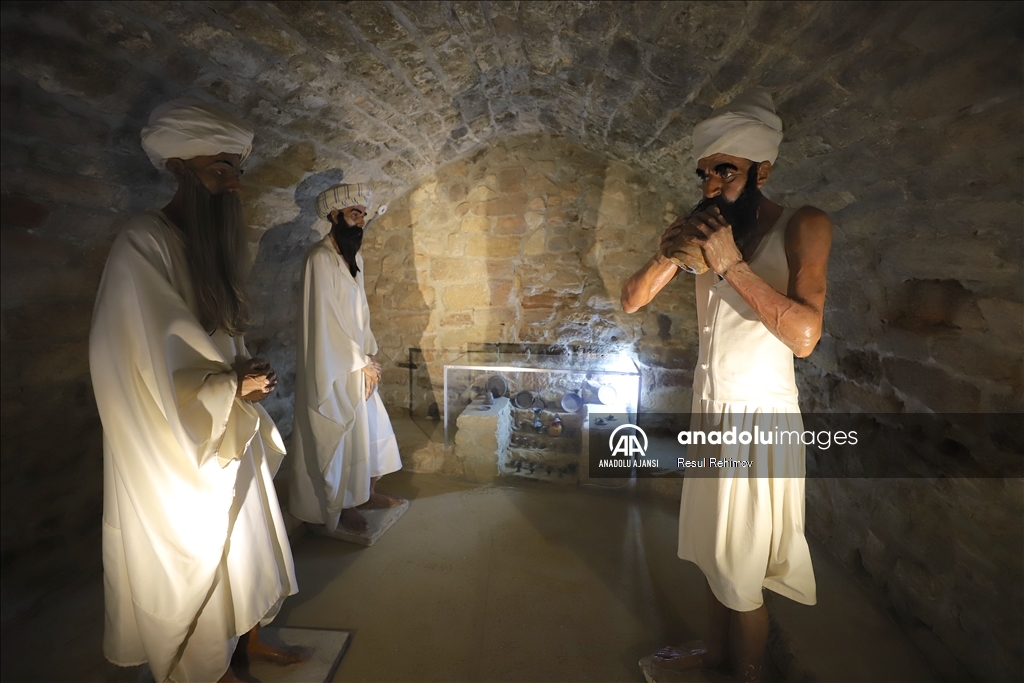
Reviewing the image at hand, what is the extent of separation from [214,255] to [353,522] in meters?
1.93

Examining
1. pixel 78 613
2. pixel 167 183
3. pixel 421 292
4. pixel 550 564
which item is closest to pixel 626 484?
pixel 550 564

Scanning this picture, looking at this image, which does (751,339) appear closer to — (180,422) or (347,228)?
(180,422)

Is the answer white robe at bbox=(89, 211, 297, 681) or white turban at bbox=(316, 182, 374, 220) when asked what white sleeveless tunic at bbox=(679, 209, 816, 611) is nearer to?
white robe at bbox=(89, 211, 297, 681)

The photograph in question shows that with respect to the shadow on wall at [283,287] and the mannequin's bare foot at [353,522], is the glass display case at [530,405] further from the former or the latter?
the shadow on wall at [283,287]

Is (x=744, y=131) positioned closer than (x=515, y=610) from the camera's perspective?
Yes

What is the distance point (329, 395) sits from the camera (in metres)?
2.48

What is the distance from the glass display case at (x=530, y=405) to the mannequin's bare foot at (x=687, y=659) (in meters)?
1.61

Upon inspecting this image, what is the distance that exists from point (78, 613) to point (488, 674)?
6.15 ft

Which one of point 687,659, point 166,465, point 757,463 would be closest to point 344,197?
point 166,465

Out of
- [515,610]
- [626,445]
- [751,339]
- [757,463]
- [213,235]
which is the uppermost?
[213,235]

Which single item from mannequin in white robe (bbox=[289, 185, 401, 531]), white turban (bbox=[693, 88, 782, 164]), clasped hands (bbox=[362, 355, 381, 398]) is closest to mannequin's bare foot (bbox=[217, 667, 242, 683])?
mannequin in white robe (bbox=[289, 185, 401, 531])

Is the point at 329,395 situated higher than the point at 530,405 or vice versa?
the point at 329,395

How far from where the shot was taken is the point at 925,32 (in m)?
1.19

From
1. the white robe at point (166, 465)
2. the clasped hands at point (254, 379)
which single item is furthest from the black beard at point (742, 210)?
the white robe at point (166, 465)
